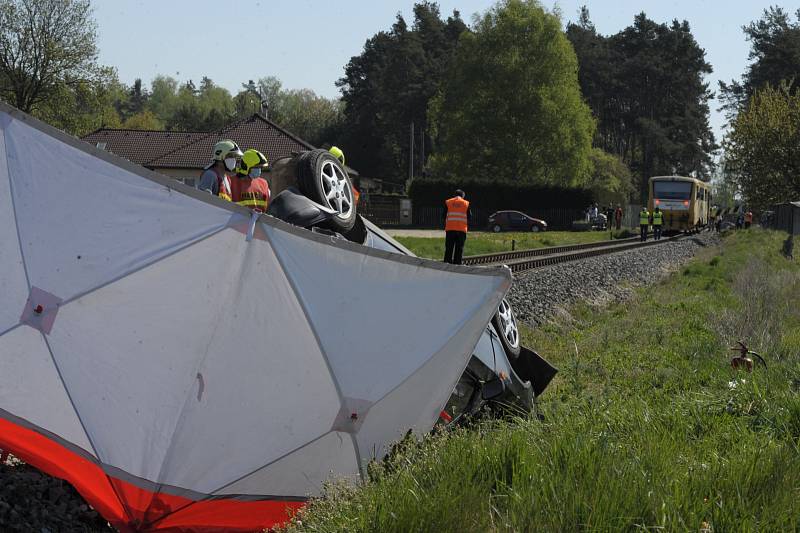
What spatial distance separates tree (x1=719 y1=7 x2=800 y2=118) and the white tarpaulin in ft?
285

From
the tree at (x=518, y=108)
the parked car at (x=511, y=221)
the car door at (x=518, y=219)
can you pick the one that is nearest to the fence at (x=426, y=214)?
the parked car at (x=511, y=221)

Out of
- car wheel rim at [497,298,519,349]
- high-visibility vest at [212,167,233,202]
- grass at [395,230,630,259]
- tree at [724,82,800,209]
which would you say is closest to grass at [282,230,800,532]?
car wheel rim at [497,298,519,349]

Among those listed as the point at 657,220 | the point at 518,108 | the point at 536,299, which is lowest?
the point at 536,299

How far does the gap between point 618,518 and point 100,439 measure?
2385 mm

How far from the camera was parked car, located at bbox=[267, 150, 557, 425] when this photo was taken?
20.2ft

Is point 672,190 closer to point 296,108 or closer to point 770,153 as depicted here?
point 770,153

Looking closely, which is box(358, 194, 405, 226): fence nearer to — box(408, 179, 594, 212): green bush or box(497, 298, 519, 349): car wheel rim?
box(408, 179, 594, 212): green bush

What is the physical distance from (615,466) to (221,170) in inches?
206

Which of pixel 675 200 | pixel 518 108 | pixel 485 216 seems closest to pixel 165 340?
pixel 675 200

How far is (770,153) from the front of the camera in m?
53.8

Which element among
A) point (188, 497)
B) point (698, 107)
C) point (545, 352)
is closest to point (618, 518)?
point (188, 497)

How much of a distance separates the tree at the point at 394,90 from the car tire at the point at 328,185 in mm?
73668

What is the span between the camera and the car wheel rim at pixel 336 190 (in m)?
6.87

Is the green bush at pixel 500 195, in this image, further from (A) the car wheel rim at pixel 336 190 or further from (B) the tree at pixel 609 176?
(A) the car wheel rim at pixel 336 190
